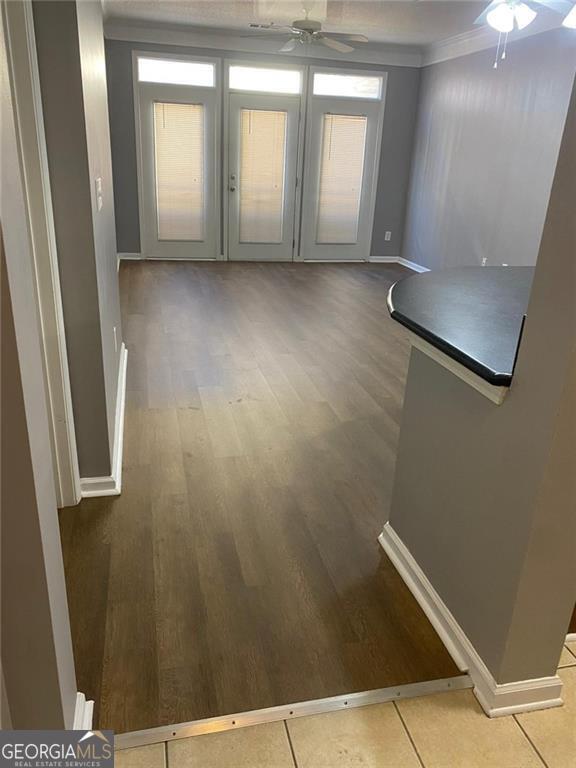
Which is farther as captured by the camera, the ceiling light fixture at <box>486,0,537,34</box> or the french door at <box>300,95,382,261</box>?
the french door at <box>300,95,382,261</box>

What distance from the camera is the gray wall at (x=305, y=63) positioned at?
6.55 meters

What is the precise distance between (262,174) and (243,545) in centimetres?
607

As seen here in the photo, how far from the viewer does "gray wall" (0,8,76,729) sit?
0.92 m

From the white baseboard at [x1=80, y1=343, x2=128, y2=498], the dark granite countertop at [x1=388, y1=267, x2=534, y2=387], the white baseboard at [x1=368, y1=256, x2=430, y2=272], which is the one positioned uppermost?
the dark granite countertop at [x1=388, y1=267, x2=534, y2=387]

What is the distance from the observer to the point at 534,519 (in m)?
1.36

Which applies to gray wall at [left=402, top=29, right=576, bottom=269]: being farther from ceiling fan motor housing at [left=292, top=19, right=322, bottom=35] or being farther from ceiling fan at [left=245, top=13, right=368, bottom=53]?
ceiling fan motor housing at [left=292, top=19, right=322, bottom=35]

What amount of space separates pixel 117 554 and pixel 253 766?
947mm

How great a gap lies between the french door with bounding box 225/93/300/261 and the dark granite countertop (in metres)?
5.41

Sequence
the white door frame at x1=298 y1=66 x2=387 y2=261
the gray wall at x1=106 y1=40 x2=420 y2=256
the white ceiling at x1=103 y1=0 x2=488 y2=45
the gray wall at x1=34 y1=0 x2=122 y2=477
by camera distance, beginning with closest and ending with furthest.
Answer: the gray wall at x1=34 y1=0 x2=122 y2=477, the white ceiling at x1=103 y1=0 x2=488 y2=45, the gray wall at x1=106 y1=40 x2=420 y2=256, the white door frame at x1=298 y1=66 x2=387 y2=261

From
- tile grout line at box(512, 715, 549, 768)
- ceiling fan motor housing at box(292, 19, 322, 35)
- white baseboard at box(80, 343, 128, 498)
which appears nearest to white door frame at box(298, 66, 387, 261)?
ceiling fan motor housing at box(292, 19, 322, 35)

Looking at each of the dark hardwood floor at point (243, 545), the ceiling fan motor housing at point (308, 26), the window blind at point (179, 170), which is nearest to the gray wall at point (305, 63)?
the window blind at point (179, 170)

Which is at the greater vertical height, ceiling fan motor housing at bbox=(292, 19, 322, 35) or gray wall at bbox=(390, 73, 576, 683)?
ceiling fan motor housing at bbox=(292, 19, 322, 35)

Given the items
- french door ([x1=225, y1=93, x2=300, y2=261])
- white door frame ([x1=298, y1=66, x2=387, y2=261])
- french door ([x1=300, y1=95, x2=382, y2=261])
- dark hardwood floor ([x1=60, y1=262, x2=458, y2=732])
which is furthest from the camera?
french door ([x1=300, y1=95, x2=382, y2=261])

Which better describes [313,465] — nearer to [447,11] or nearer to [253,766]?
[253,766]
